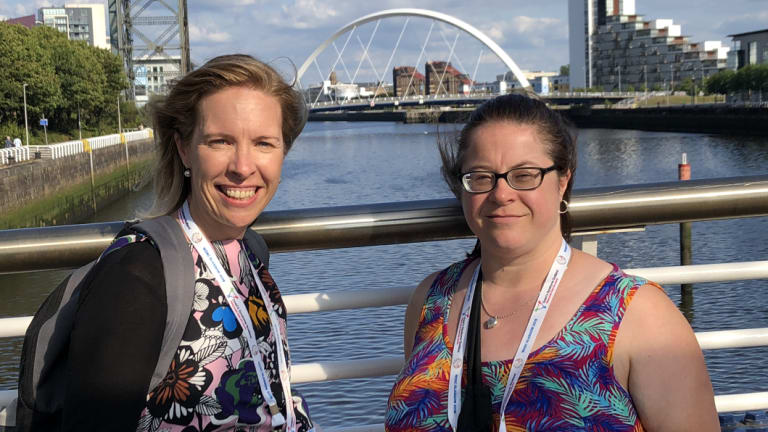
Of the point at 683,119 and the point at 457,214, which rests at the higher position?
the point at 683,119

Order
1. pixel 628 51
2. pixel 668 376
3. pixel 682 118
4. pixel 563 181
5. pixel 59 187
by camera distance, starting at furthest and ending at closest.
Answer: pixel 628 51 → pixel 682 118 → pixel 59 187 → pixel 563 181 → pixel 668 376

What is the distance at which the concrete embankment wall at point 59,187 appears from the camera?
20.8 metres

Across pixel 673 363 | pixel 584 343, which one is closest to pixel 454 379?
pixel 584 343

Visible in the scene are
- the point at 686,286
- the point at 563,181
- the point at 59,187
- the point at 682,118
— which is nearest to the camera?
the point at 563,181

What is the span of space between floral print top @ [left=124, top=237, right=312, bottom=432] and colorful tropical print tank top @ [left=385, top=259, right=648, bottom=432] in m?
0.25

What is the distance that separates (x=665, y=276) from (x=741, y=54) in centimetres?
6826

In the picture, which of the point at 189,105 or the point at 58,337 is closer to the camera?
the point at 58,337

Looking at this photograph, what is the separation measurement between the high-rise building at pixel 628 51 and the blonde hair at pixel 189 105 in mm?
89309

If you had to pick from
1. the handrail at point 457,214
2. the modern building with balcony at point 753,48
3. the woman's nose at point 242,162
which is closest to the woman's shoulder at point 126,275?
the woman's nose at point 242,162

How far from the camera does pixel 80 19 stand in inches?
5010

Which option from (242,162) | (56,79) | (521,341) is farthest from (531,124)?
(56,79)

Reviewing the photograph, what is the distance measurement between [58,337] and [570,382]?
0.67m

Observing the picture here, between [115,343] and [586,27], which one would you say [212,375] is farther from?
[586,27]

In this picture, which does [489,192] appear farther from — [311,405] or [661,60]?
[661,60]
